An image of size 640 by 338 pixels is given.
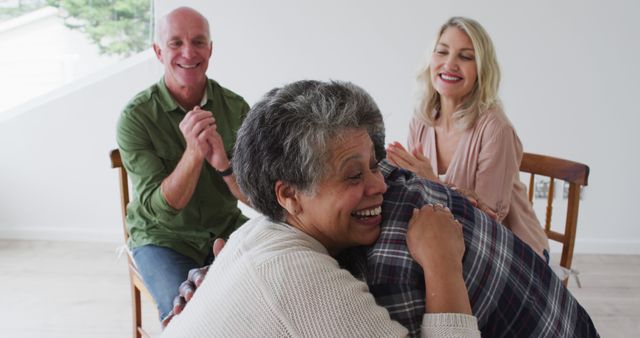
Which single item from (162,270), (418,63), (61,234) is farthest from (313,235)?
(61,234)

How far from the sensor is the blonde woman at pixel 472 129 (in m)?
1.87

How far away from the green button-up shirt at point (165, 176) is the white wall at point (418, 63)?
137cm

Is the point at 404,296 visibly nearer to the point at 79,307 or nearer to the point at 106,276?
the point at 79,307

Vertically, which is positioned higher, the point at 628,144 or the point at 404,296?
the point at 404,296

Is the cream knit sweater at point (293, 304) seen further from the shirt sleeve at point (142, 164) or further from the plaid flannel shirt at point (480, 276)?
the shirt sleeve at point (142, 164)

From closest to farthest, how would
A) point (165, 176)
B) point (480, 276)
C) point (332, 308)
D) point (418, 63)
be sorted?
point (332, 308), point (480, 276), point (165, 176), point (418, 63)

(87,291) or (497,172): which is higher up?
(497,172)

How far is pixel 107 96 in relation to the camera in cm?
349

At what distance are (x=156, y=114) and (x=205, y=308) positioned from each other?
3.60ft

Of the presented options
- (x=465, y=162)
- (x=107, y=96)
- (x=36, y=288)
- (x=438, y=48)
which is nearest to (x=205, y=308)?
(x=465, y=162)

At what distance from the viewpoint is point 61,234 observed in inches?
145

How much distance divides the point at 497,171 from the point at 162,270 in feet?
3.44

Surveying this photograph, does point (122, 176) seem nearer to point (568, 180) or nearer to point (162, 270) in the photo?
point (162, 270)

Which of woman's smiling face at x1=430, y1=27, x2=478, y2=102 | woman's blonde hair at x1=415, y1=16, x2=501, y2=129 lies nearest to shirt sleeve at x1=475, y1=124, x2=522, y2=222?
woman's blonde hair at x1=415, y1=16, x2=501, y2=129
